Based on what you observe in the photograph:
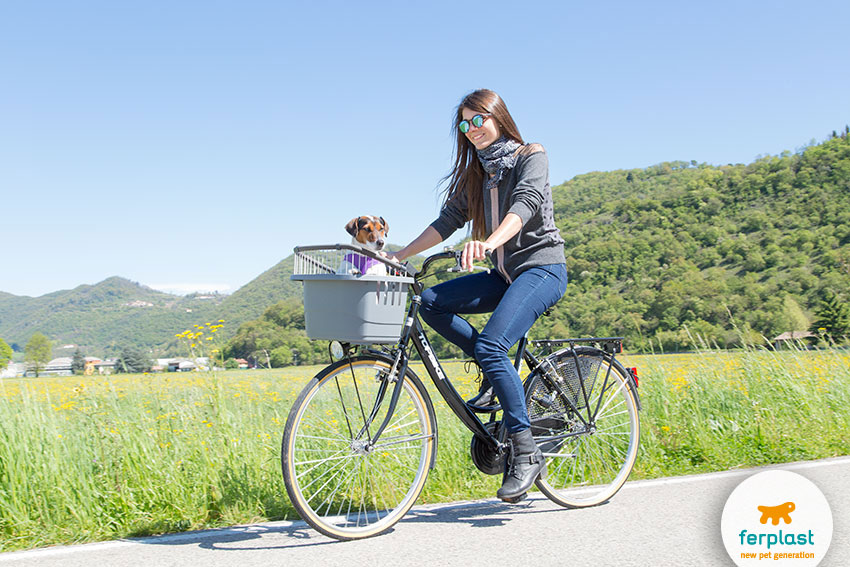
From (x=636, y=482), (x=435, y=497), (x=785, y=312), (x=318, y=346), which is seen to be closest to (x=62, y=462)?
(x=318, y=346)

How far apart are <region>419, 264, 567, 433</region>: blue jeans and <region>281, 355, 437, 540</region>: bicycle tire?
38 centimetres

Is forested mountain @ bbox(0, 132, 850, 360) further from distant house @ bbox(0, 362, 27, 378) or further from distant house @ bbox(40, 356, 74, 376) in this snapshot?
distant house @ bbox(0, 362, 27, 378)

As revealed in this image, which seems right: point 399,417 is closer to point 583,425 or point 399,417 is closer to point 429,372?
point 429,372

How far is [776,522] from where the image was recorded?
282 cm

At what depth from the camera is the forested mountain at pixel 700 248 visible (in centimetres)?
5378

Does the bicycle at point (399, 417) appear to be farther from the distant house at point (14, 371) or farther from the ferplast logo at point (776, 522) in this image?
the distant house at point (14, 371)

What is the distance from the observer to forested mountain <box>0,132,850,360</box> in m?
53.8

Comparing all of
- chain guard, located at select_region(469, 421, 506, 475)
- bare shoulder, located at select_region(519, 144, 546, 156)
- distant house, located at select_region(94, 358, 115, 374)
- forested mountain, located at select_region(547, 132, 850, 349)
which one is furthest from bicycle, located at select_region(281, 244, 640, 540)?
forested mountain, located at select_region(547, 132, 850, 349)

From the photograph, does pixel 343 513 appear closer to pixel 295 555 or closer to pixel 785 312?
pixel 295 555

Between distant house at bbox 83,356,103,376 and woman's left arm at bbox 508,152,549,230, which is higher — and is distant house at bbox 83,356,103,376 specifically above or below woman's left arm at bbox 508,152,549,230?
below

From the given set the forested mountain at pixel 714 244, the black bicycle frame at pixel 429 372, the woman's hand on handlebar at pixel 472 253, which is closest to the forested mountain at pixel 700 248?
the forested mountain at pixel 714 244

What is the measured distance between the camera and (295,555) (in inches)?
116

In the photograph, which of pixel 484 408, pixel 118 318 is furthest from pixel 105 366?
pixel 118 318

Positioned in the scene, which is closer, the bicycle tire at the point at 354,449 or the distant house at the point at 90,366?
the bicycle tire at the point at 354,449
